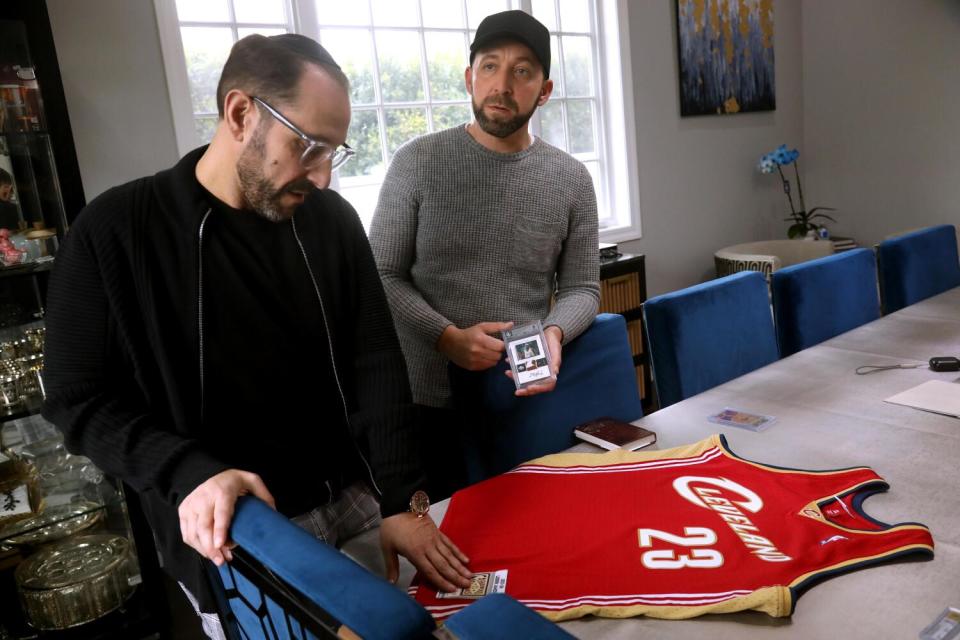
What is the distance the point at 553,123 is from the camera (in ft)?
12.9

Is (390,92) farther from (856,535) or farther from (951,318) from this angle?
(856,535)

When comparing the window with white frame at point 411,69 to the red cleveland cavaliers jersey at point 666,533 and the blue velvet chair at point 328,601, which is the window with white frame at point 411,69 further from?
the blue velvet chair at point 328,601

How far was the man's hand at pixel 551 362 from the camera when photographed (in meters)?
1.51

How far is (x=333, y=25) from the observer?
3045mm

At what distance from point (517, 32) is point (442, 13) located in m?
1.88

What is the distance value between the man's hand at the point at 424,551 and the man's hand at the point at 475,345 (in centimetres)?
58

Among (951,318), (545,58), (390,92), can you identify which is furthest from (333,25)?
(951,318)

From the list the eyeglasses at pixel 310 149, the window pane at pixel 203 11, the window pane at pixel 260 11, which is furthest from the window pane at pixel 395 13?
the eyeglasses at pixel 310 149

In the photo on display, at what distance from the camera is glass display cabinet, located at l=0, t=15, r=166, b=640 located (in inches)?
82.7

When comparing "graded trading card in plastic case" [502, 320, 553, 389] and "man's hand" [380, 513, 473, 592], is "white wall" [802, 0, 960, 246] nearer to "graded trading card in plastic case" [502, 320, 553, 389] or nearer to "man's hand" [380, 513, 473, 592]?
"graded trading card in plastic case" [502, 320, 553, 389]

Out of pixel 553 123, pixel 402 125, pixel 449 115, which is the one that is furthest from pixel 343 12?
pixel 553 123

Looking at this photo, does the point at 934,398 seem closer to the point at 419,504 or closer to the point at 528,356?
the point at 528,356

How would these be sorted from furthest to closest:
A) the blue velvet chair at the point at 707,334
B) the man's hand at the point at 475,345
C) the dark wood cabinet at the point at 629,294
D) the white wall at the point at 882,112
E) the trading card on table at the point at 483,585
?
the white wall at the point at 882,112 → the dark wood cabinet at the point at 629,294 → the blue velvet chair at the point at 707,334 → the man's hand at the point at 475,345 → the trading card on table at the point at 483,585

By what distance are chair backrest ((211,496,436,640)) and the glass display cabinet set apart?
5.66 ft
